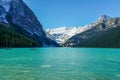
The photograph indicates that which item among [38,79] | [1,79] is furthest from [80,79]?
[1,79]

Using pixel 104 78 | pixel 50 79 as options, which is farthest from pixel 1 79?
pixel 104 78

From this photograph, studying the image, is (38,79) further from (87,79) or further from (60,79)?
(87,79)

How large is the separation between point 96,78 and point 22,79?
43.4 ft

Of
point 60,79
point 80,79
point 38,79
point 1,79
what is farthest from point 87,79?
point 1,79

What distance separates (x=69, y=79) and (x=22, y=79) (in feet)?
27.3

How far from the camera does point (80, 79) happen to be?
143 ft

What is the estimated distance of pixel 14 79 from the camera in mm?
42344

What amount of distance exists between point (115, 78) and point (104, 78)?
2.06 meters

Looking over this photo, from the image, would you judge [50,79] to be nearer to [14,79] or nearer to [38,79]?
[38,79]

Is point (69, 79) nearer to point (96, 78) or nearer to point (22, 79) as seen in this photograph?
point (96, 78)

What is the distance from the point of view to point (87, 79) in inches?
1703

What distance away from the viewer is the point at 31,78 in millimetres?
43500

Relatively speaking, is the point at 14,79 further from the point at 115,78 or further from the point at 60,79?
the point at 115,78

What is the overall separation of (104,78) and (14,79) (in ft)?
52.9
